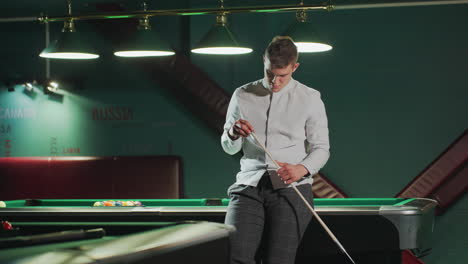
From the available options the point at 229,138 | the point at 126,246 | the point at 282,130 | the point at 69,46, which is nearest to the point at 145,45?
the point at 69,46

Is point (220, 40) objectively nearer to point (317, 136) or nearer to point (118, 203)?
point (118, 203)

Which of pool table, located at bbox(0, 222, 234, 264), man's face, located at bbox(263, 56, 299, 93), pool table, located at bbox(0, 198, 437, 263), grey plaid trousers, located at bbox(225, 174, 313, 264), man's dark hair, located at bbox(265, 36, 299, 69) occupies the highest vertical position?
man's dark hair, located at bbox(265, 36, 299, 69)

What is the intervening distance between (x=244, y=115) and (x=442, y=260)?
12.3 ft

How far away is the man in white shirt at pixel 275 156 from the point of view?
2.83 meters

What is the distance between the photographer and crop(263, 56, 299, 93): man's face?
2.92 m

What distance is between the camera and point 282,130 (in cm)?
298

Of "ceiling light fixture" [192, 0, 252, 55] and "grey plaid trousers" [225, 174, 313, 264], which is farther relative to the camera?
"ceiling light fixture" [192, 0, 252, 55]

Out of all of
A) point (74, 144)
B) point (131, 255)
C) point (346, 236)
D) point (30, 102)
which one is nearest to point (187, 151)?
point (74, 144)

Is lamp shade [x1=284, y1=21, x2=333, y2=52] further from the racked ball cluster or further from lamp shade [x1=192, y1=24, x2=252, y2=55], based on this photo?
the racked ball cluster

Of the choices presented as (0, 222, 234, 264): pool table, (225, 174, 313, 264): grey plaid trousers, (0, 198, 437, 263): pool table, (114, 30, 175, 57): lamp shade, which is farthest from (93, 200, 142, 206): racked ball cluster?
(0, 222, 234, 264): pool table

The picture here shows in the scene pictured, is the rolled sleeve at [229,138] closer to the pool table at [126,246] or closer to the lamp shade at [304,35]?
the pool table at [126,246]

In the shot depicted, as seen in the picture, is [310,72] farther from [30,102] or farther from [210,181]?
[30,102]

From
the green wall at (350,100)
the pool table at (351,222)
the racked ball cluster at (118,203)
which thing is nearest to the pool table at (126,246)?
the pool table at (351,222)

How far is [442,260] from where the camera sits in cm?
598
